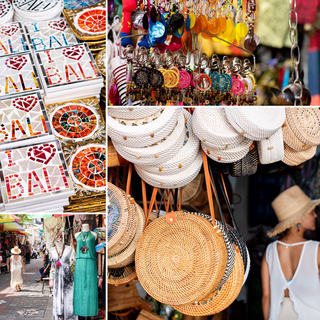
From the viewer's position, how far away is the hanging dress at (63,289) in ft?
3.67

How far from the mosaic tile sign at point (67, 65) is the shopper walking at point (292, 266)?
1.10 metres

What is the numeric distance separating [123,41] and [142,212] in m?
0.65

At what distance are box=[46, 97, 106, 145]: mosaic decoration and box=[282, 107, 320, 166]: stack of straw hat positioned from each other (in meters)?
0.68

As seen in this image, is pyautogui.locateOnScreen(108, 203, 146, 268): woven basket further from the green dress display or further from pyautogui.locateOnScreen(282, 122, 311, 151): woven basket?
pyautogui.locateOnScreen(282, 122, 311, 151): woven basket

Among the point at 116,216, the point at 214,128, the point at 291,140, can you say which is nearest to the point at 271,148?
the point at 291,140

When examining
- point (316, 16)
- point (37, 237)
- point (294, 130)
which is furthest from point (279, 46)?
point (37, 237)

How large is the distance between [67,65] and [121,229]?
0.60 meters

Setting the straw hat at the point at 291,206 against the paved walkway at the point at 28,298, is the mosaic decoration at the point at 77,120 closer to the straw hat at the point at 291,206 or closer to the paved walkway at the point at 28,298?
the paved walkway at the point at 28,298

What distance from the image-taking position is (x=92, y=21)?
1179mm

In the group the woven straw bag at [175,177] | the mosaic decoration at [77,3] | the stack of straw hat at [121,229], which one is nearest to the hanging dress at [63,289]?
the stack of straw hat at [121,229]

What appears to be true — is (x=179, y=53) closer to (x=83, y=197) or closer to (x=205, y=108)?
(x=205, y=108)

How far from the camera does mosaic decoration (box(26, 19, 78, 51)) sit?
1138mm

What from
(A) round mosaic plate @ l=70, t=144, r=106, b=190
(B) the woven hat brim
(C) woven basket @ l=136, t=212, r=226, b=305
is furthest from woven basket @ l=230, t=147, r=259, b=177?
(A) round mosaic plate @ l=70, t=144, r=106, b=190

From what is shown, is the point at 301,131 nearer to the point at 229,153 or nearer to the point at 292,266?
the point at 229,153
